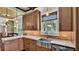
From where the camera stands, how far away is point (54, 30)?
70.0 inches

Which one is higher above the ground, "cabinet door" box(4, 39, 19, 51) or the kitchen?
the kitchen

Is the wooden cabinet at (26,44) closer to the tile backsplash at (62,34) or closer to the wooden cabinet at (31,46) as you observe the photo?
the wooden cabinet at (31,46)

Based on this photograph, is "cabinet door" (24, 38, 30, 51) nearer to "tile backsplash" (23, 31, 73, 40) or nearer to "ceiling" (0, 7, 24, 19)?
"tile backsplash" (23, 31, 73, 40)

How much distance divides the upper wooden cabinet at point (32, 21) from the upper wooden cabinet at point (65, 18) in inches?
12.9

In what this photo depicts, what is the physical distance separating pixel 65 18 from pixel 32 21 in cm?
47

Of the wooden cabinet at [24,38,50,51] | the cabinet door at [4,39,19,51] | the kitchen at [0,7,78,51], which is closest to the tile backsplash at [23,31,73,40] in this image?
the kitchen at [0,7,78,51]

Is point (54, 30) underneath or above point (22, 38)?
above

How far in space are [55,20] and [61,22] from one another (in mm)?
89

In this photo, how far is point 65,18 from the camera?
5.72 ft

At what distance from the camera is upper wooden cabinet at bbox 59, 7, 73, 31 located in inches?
67.8
